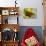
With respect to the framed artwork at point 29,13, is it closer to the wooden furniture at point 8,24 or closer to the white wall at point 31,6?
the white wall at point 31,6

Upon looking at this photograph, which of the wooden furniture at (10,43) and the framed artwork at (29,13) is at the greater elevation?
the framed artwork at (29,13)

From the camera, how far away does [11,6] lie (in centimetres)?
434

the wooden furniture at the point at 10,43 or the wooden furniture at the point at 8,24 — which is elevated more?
the wooden furniture at the point at 8,24

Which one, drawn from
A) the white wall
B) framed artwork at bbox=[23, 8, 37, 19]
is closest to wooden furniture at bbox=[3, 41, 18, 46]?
the white wall

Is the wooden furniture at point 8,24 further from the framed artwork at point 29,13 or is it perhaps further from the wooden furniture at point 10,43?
the framed artwork at point 29,13

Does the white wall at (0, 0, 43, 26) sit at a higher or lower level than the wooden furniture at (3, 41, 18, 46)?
higher

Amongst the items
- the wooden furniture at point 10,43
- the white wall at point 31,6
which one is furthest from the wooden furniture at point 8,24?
the white wall at point 31,6

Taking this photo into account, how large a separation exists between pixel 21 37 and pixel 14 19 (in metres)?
0.52

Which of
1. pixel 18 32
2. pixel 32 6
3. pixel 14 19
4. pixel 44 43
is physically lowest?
pixel 44 43

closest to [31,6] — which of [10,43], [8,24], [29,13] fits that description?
[29,13]

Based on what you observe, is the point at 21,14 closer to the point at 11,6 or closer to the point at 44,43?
the point at 11,6

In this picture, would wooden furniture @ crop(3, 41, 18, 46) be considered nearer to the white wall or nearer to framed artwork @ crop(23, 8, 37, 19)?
the white wall

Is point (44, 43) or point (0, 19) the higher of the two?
point (0, 19)

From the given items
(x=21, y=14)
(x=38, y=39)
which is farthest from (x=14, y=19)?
(x=38, y=39)
